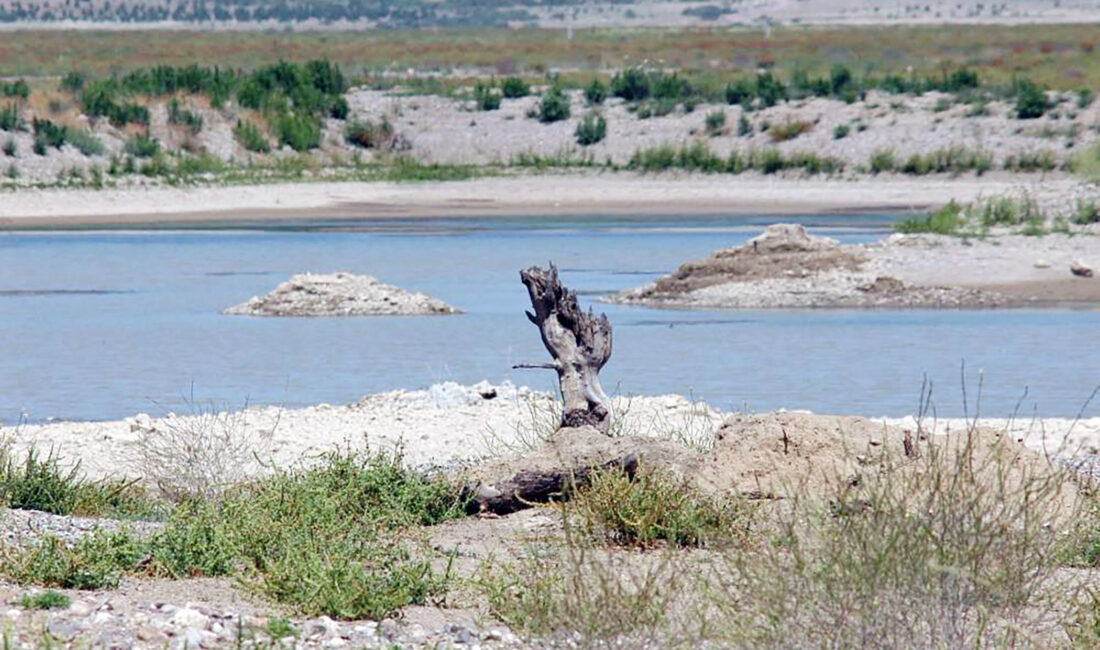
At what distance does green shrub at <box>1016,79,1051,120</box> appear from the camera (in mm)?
51062

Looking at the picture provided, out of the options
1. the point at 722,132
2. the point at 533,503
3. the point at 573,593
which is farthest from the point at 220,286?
the point at 722,132

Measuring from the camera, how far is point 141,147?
162ft

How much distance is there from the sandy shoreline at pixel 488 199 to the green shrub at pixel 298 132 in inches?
196

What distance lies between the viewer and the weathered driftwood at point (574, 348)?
1113 centimetres

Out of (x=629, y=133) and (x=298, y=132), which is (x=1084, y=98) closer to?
(x=629, y=133)

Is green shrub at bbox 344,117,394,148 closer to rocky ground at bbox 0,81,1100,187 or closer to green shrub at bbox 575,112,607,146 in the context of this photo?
rocky ground at bbox 0,81,1100,187

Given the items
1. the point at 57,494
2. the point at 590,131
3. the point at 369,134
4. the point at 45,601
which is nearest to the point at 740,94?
the point at 590,131

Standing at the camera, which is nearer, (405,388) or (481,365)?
(405,388)

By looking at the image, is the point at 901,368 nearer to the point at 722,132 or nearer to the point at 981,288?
the point at 981,288

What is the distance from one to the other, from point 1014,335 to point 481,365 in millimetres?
6510

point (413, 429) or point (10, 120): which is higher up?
point (413, 429)

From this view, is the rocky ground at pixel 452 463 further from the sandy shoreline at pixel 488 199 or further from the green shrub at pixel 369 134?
the green shrub at pixel 369 134

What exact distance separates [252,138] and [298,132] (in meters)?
1.50

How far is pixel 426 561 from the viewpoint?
8.21m
